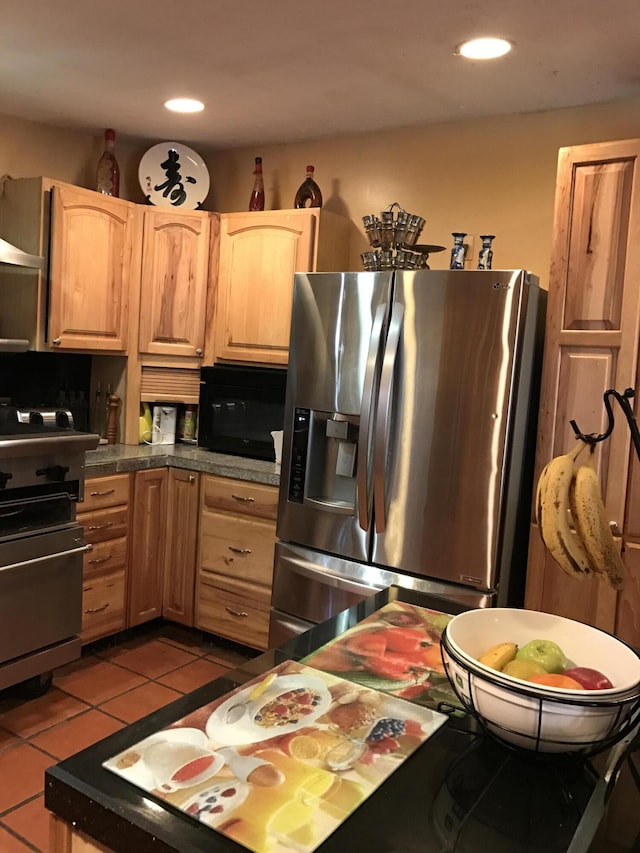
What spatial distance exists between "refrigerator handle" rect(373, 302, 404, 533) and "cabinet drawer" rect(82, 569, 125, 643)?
4.40 feet

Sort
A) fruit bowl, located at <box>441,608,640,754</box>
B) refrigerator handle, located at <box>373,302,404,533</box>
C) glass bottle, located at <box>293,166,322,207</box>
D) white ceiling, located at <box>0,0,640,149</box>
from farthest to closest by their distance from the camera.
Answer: glass bottle, located at <box>293,166,322,207</box> → refrigerator handle, located at <box>373,302,404,533</box> → white ceiling, located at <box>0,0,640,149</box> → fruit bowl, located at <box>441,608,640,754</box>

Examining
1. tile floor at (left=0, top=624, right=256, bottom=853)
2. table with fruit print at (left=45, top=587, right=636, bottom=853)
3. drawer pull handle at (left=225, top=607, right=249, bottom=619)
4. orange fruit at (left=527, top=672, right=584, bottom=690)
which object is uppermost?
orange fruit at (left=527, top=672, right=584, bottom=690)

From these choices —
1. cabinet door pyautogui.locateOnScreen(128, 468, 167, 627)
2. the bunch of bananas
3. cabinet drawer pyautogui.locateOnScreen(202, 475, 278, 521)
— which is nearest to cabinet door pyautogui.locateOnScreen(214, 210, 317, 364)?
cabinet drawer pyautogui.locateOnScreen(202, 475, 278, 521)

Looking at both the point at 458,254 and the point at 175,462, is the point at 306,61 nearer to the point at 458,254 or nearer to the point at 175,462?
the point at 458,254

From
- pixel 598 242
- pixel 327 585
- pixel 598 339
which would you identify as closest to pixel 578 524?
pixel 598 339

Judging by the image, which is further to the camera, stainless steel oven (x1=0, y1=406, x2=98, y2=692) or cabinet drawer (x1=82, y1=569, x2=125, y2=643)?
cabinet drawer (x1=82, y1=569, x2=125, y2=643)

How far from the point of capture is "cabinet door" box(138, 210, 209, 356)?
11.2 feet

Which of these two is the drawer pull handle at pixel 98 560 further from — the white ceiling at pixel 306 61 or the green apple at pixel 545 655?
the green apple at pixel 545 655

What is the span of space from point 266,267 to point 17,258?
3.44 ft

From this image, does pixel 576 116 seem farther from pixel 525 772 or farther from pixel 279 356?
pixel 525 772

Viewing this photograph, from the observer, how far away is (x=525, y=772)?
36.2 inches

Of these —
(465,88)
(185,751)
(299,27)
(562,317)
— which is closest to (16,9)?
(299,27)

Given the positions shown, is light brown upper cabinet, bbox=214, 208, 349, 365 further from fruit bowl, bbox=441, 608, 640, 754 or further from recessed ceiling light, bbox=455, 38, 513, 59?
fruit bowl, bbox=441, 608, 640, 754

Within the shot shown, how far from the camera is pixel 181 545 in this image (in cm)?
334
